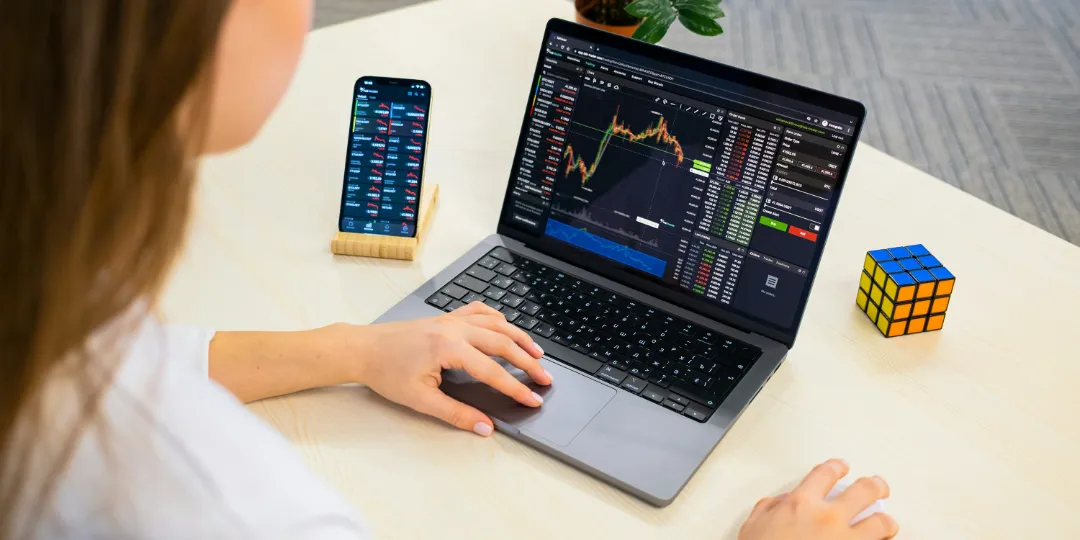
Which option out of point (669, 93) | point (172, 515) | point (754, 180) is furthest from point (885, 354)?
point (172, 515)

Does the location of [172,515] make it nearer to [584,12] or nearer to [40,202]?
[40,202]

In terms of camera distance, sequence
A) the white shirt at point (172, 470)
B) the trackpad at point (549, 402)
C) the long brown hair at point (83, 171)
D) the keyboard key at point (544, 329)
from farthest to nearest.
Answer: the keyboard key at point (544, 329)
the trackpad at point (549, 402)
the white shirt at point (172, 470)
the long brown hair at point (83, 171)

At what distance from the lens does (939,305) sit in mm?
1032

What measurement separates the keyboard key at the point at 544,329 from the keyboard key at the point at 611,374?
8 cm

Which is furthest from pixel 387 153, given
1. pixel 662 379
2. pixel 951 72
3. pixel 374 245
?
pixel 951 72

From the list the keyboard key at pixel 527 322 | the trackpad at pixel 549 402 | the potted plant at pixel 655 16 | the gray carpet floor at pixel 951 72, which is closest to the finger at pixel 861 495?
the trackpad at pixel 549 402

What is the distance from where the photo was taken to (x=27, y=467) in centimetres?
51

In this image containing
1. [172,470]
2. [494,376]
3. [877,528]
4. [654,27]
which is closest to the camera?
[172,470]

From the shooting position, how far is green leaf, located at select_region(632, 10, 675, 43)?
138 cm

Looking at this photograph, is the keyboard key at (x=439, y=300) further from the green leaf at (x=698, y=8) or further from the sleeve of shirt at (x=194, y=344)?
the green leaf at (x=698, y=8)

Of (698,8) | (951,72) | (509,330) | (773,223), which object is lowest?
(951,72)

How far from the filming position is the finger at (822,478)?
0.82 meters

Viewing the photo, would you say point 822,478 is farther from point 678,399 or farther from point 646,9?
point 646,9

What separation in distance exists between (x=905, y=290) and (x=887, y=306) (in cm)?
3
